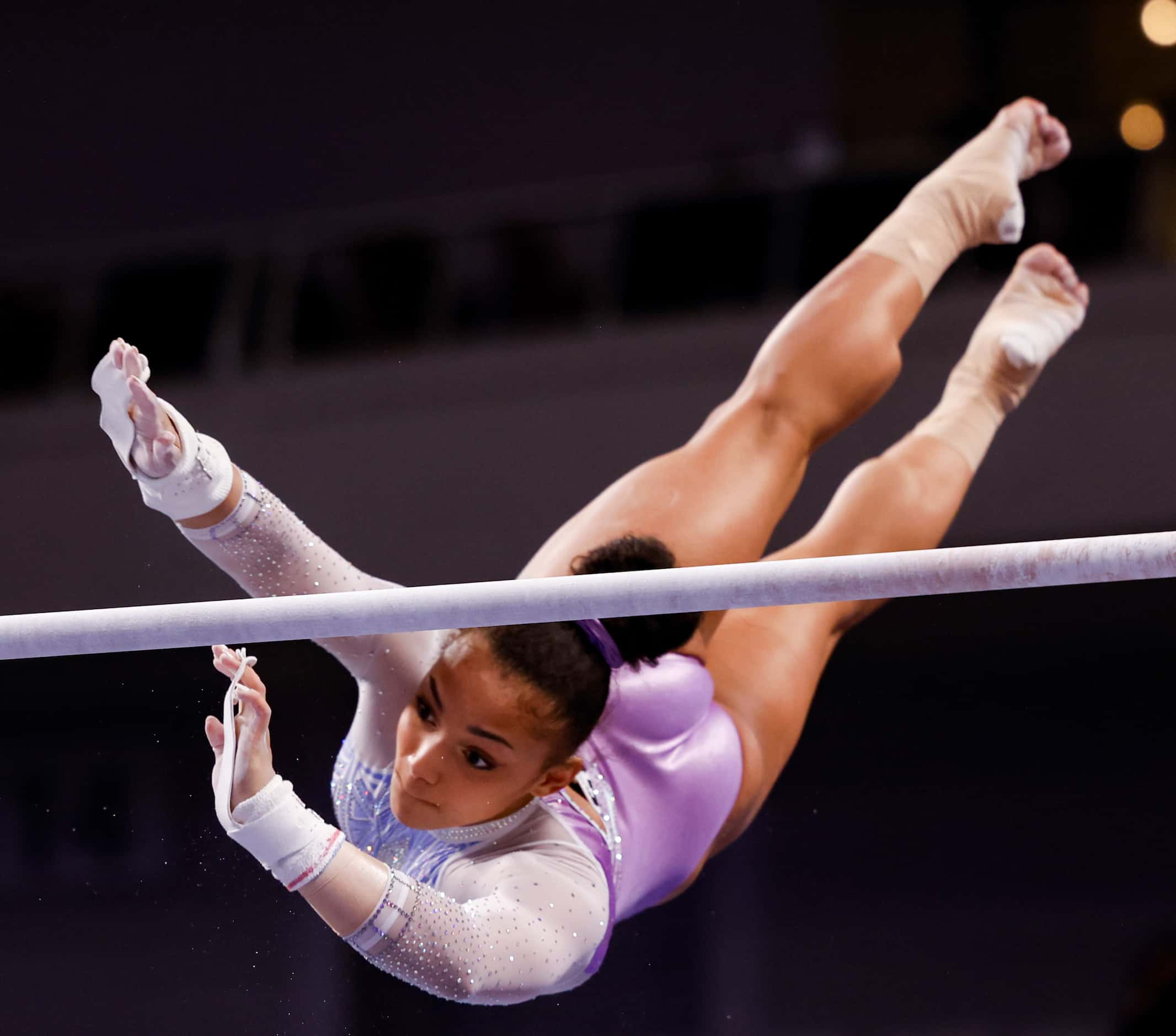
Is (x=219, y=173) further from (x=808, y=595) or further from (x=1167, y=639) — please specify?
(x=808, y=595)

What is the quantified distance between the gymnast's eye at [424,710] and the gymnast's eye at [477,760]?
0.03m

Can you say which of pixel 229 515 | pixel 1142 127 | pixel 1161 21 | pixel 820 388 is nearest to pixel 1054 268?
pixel 820 388

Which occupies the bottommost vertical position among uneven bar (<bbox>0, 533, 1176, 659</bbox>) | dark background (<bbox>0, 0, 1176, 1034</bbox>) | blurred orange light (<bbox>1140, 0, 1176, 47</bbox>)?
dark background (<bbox>0, 0, 1176, 1034</bbox>)

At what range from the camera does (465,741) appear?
0.82 m

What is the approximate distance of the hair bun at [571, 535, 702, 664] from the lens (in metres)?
0.89

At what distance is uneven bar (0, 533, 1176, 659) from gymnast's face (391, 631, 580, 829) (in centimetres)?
10

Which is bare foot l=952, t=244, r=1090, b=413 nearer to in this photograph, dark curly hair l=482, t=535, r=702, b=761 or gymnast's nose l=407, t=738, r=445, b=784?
dark curly hair l=482, t=535, r=702, b=761

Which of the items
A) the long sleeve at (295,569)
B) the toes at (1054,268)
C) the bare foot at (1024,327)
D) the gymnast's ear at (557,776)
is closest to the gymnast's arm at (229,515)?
the long sleeve at (295,569)

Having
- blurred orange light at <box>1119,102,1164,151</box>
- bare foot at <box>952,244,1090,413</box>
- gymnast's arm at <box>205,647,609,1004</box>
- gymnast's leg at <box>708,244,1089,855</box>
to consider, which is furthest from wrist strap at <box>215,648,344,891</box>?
blurred orange light at <box>1119,102,1164,151</box>

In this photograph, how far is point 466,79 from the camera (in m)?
2.55

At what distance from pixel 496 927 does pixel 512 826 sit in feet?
0.34

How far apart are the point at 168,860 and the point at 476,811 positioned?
1.01 feet

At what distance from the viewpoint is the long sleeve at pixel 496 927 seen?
29.2 inches

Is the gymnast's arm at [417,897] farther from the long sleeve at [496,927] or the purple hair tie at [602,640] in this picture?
the purple hair tie at [602,640]
